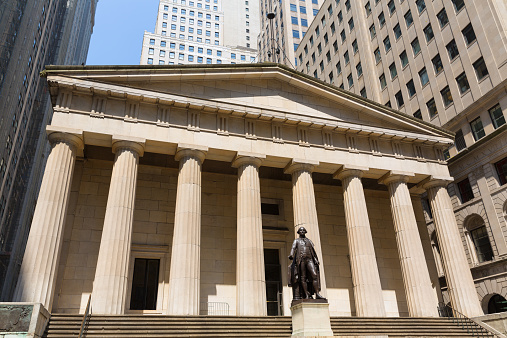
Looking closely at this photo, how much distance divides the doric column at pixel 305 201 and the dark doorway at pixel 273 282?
376 cm

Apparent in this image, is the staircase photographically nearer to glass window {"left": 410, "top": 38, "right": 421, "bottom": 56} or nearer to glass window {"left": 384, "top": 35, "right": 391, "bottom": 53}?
glass window {"left": 410, "top": 38, "right": 421, "bottom": 56}

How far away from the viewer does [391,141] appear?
2683 cm

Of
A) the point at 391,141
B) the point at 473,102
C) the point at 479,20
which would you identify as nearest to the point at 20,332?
the point at 391,141

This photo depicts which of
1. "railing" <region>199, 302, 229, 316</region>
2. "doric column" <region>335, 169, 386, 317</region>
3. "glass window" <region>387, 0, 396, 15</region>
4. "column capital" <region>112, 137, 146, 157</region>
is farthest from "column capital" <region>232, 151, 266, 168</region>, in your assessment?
"glass window" <region>387, 0, 396, 15</region>

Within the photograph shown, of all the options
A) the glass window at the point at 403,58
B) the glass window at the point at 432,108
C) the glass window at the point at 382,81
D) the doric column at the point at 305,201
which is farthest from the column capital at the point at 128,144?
the glass window at the point at 382,81

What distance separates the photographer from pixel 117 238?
1927 cm

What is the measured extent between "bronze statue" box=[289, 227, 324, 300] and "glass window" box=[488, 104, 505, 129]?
69.9 feet

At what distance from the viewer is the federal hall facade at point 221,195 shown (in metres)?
19.8

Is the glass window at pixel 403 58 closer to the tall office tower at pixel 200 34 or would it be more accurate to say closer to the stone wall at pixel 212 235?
the stone wall at pixel 212 235

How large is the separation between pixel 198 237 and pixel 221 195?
6.58 meters

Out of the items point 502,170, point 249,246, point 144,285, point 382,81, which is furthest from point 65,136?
point 382,81

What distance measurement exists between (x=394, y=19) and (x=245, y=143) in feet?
95.9

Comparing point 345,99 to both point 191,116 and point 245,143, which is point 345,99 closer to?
point 245,143

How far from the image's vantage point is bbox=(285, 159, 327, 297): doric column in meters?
22.5
